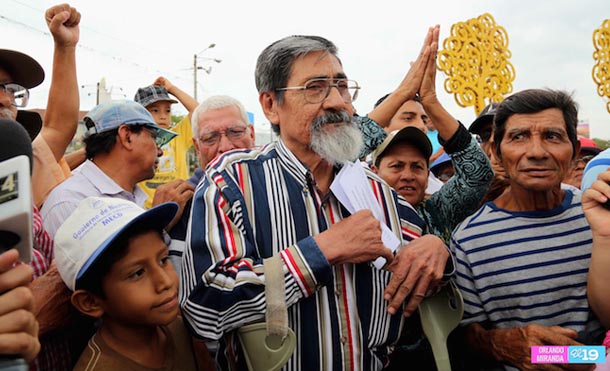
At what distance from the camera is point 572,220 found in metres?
1.92

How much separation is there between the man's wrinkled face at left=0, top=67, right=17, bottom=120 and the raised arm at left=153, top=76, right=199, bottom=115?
220 cm

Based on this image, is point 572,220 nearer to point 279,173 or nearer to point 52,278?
point 279,173

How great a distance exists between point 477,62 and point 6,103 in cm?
520

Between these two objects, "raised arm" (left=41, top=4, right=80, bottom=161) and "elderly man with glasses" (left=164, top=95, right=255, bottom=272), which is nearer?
"raised arm" (left=41, top=4, right=80, bottom=161)

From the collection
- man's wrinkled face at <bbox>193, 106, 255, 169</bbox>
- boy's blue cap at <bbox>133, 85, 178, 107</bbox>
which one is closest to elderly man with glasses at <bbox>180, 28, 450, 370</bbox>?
man's wrinkled face at <bbox>193, 106, 255, 169</bbox>

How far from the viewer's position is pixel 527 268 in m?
1.85

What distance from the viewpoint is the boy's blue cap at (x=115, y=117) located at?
269 centimetres

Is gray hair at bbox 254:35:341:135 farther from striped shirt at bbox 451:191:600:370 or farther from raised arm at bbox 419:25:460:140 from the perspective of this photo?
striped shirt at bbox 451:191:600:370

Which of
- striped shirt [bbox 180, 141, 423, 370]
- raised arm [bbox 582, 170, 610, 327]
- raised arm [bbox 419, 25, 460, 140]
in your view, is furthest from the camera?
raised arm [bbox 419, 25, 460, 140]

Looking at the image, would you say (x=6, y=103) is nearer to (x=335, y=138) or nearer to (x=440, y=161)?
(x=335, y=138)

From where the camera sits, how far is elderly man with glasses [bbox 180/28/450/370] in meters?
1.47

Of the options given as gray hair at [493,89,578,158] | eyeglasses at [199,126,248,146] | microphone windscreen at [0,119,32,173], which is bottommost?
microphone windscreen at [0,119,32,173]

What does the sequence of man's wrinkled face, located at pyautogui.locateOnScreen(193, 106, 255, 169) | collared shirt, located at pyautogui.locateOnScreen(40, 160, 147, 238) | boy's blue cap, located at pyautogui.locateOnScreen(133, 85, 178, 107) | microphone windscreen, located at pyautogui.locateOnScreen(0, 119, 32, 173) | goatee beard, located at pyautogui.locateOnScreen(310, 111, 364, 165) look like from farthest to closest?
boy's blue cap, located at pyautogui.locateOnScreen(133, 85, 178, 107)
man's wrinkled face, located at pyautogui.locateOnScreen(193, 106, 255, 169)
collared shirt, located at pyautogui.locateOnScreen(40, 160, 147, 238)
goatee beard, located at pyautogui.locateOnScreen(310, 111, 364, 165)
microphone windscreen, located at pyautogui.locateOnScreen(0, 119, 32, 173)

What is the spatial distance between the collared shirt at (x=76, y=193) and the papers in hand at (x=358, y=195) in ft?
4.31
